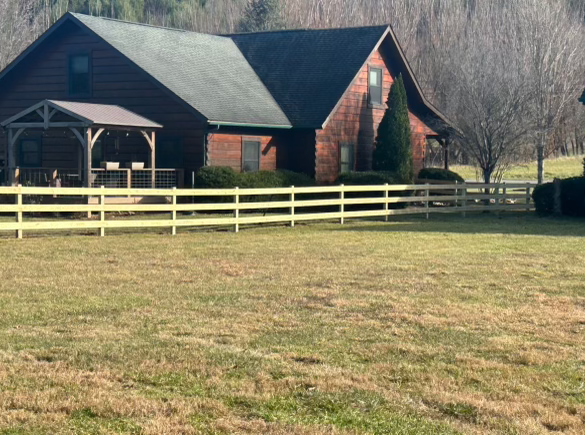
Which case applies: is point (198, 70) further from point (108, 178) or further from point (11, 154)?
point (11, 154)

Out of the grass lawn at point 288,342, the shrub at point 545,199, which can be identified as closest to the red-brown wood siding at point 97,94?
the shrub at point 545,199

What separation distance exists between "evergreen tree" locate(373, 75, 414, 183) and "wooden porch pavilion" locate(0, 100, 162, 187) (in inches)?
391

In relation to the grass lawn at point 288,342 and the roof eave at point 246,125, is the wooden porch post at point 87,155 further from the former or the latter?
the grass lawn at point 288,342

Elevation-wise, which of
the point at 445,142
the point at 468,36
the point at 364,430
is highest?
the point at 468,36

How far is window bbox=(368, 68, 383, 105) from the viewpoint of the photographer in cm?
4019

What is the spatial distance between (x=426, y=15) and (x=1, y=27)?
3678 centimetres

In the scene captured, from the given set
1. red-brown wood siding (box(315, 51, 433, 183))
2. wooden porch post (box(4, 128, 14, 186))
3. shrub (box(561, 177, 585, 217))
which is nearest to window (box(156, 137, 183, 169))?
wooden porch post (box(4, 128, 14, 186))

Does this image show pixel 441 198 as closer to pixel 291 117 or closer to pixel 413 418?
pixel 291 117

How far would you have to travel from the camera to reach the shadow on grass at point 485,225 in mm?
25734

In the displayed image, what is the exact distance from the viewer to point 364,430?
714 centimetres

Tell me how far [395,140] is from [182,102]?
9.70 metres

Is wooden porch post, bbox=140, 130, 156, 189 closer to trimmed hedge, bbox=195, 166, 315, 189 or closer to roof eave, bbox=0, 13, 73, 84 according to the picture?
trimmed hedge, bbox=195, 166, 315, 189

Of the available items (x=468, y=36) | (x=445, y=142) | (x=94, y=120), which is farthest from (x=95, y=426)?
(x=468, y=36)

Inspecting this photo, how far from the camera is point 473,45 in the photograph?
225 ft
